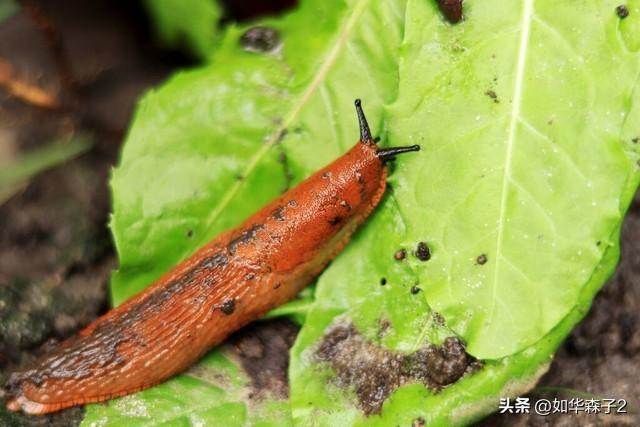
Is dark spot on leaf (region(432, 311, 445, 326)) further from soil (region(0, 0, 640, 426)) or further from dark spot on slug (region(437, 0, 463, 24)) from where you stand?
dark spot on slug (region(437, 0, 463, 24))

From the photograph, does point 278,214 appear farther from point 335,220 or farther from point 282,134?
point 282,134

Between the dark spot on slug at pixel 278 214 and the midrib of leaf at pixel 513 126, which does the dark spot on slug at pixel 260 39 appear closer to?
the dark spot on slug at pixel 278 214

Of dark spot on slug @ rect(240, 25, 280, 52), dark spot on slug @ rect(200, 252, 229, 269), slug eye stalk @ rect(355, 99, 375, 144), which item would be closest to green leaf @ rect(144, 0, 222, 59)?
dark spot on slug @ rect(240, 25, 280, 52)

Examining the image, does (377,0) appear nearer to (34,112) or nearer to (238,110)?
(238,110)

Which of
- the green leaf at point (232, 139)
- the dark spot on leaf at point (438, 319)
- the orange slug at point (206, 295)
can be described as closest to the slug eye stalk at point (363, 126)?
the orange slug at point (206, 295)

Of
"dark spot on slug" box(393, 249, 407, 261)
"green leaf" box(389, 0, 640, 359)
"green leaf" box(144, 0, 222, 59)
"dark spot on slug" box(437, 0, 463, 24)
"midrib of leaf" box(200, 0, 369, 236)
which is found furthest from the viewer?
"green leaf" box(144, 0, 222, 59)

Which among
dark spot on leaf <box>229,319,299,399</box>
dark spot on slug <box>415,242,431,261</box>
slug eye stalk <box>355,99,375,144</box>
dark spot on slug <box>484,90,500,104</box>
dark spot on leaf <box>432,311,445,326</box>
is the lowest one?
dark spot on leaf <box>229,319,299,399</box>
